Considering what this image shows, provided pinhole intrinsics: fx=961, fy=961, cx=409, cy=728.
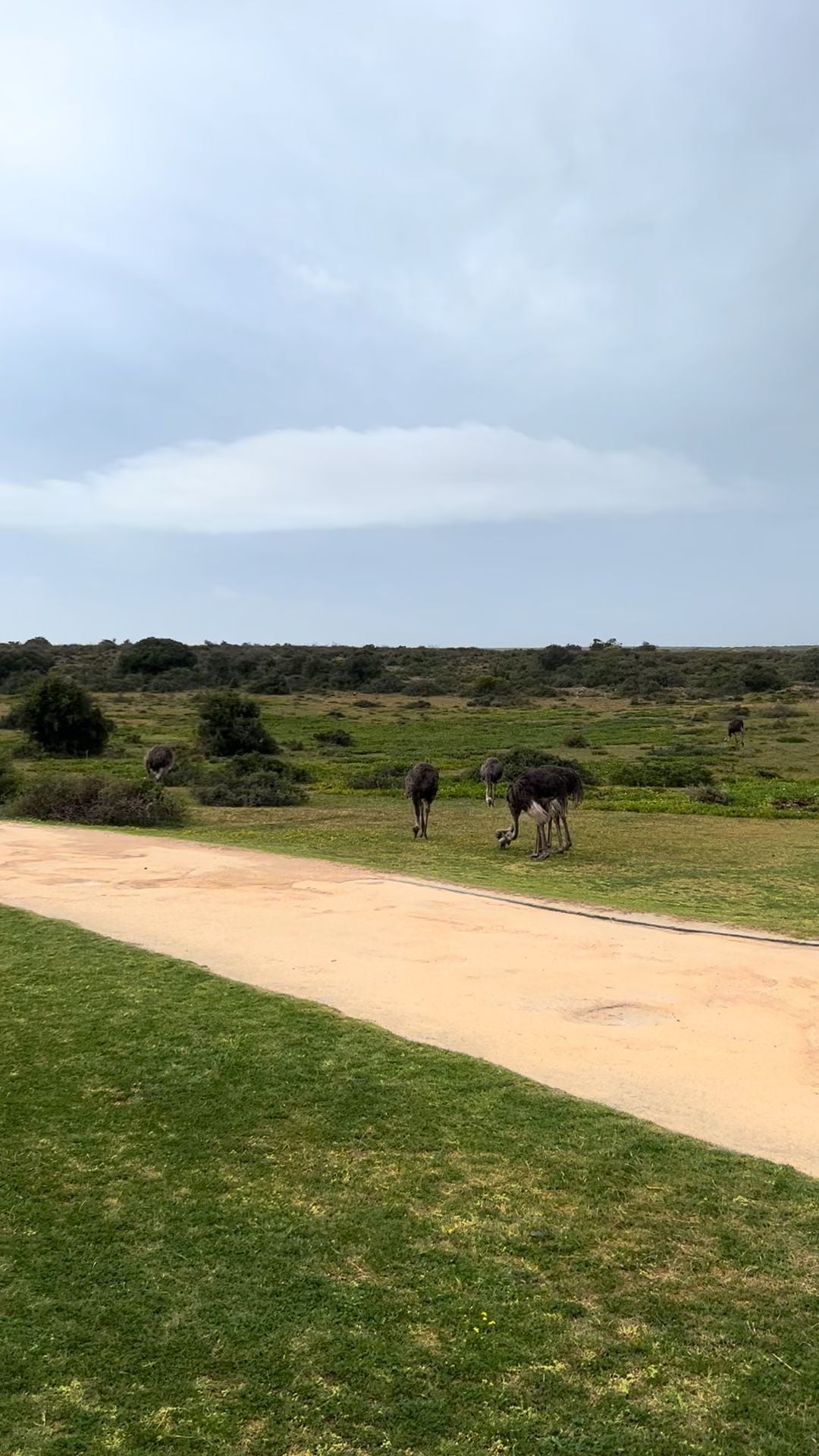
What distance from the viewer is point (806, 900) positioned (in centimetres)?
1248

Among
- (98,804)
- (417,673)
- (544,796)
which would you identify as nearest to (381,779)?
(98,804)

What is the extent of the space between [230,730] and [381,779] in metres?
8.41

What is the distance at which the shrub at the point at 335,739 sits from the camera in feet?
127

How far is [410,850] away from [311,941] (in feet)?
23.2

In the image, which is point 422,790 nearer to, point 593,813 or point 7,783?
point 593,813

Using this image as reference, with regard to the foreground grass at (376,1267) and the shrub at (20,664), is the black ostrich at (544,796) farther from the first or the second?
the shrub at (20,664)

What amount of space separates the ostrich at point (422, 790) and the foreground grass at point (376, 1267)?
38.3ft

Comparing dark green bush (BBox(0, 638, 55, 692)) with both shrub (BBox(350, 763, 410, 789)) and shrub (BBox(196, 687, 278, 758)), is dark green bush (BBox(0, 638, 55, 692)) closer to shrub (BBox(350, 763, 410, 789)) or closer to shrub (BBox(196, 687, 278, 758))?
shrub (BBox(196, 687, 278, 758))

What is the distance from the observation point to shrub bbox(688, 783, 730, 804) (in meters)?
24.5

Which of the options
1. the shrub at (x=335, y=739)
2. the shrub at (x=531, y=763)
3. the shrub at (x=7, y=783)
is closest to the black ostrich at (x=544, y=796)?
the shrub at (x=531, y=763)

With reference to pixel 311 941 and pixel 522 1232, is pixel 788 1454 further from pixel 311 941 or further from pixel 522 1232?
pixel 311 941

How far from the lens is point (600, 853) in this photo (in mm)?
16938

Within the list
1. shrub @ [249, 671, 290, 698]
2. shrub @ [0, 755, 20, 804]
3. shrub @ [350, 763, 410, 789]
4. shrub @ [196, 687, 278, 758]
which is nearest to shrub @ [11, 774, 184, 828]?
shrub @ [0, 755, 20, 804]

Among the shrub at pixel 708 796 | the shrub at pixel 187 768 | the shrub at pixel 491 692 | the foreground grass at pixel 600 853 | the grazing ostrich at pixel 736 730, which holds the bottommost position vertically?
the foreground grass at pixel 600 853
